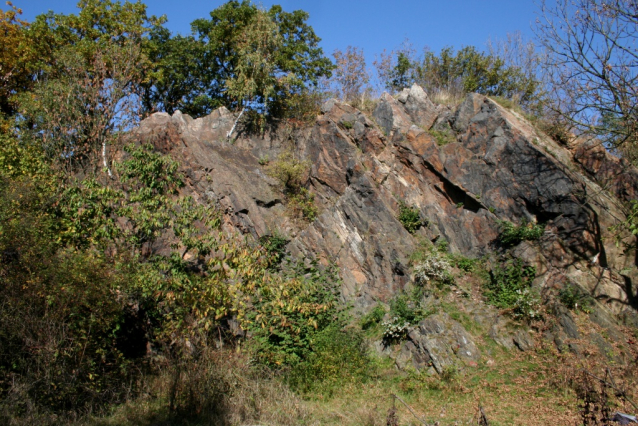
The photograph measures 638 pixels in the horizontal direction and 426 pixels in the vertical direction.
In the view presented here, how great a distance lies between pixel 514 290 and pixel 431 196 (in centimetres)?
426

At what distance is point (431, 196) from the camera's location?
46.3ft

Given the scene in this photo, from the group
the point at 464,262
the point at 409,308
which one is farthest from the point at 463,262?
the point at 409,308

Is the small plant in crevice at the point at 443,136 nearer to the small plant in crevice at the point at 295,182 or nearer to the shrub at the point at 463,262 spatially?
the shrub at the point at 463,262

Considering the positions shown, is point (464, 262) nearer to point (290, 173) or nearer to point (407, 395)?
point (407, 395)

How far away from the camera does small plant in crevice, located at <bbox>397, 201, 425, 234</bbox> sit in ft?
44.4

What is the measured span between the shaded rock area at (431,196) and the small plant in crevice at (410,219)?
209 mm

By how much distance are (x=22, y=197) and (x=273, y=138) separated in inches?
425

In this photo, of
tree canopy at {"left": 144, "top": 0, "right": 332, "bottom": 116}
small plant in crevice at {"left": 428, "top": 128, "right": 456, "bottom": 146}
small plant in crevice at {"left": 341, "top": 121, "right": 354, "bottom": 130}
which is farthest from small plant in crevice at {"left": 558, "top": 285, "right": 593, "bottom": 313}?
tree canopy at {"left": 144, "top": 0, "right": 332, "bottom": 116}

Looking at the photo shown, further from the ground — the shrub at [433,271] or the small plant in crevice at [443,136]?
the small plant in crevice at [443,136]

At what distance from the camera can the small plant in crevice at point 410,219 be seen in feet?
44.4

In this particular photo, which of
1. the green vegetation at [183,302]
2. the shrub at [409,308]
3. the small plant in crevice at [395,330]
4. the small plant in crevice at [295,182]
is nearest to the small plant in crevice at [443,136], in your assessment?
the green vegetation at [183,302]

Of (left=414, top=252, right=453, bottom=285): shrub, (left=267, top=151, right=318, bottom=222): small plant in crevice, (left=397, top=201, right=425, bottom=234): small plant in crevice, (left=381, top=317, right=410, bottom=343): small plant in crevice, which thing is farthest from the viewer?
(left=267, top=151, right=318, bottom=222): small plant in crevice

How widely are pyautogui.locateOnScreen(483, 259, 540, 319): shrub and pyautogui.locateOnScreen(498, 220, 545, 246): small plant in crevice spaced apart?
0.72 m

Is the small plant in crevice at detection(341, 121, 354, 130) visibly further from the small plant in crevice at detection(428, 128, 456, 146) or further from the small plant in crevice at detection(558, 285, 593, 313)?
the small plant in crevice at detection(558, 285, 593, 313)
